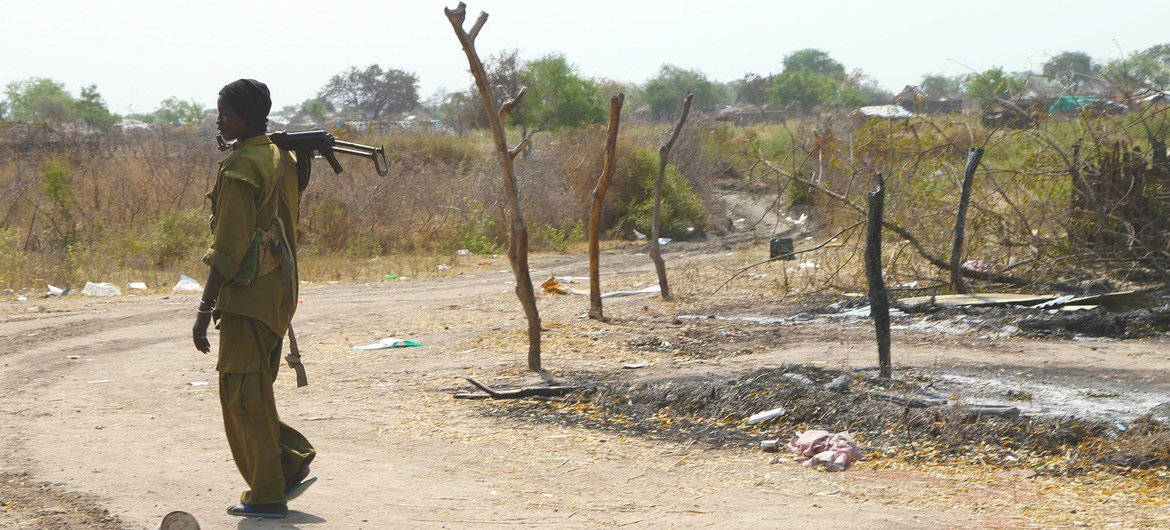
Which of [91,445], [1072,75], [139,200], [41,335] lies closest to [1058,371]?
[1072,75]

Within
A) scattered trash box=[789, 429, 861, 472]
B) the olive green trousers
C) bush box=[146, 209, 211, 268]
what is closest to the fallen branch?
scattered trash box=[789, 429, 861, 472]

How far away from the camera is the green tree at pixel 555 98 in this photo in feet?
106

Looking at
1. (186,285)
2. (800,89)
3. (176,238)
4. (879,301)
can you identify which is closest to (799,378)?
(879,301)

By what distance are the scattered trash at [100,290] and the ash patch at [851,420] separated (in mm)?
8783

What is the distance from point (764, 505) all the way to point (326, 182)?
16005 millimetres

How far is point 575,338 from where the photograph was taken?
9.55m

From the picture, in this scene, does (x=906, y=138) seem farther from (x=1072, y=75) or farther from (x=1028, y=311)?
(x=1028, y=311)

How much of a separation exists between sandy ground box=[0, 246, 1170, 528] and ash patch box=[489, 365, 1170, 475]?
0.93 ft

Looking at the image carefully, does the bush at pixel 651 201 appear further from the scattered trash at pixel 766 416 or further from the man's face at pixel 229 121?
the man's face at pixel 229 121

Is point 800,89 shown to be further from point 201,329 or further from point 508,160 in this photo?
point 201,329

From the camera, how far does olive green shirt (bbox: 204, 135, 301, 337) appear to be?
3.86 m

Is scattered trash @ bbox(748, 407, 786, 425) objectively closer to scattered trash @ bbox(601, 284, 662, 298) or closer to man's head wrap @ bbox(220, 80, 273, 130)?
man's head wrap @ bbox(220, 80, 273, 130)

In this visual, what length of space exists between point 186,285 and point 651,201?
10.2 meters

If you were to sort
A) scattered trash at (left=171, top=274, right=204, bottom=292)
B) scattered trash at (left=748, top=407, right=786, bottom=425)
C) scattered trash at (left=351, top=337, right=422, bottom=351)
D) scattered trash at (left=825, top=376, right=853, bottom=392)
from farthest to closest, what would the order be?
scattered trash at (left=171, top=274, right=204, bottom=292) → scattered trash at (left=351, top=337, right=422, bottom=351) → scattered trash at (left=825, top=376, right=853, bottom=392) → scattered trash at (left=748, top=407, right=786, bottom=425)
